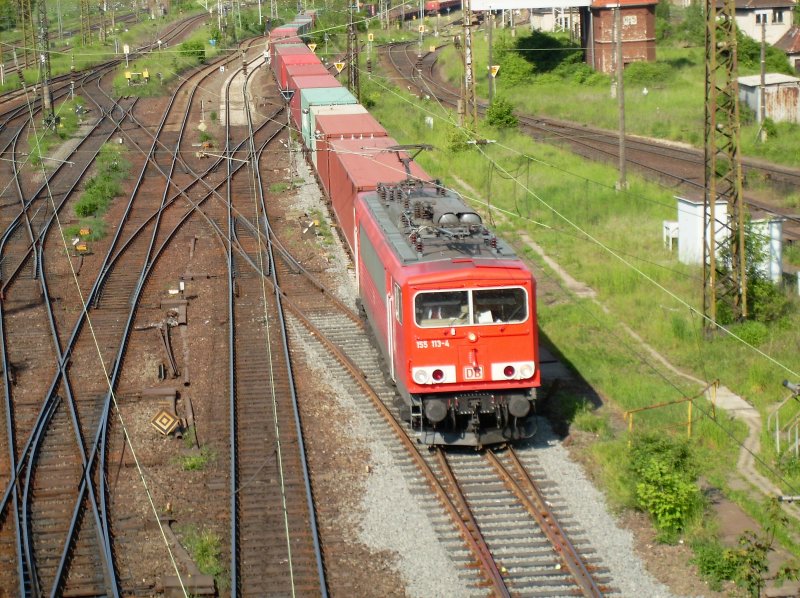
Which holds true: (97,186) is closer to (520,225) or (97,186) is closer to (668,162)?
(520,225)

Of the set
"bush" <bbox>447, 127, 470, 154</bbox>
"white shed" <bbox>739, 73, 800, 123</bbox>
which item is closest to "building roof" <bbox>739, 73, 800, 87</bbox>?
"white shed" <bbox>739, 73, 800, 123</bbox>

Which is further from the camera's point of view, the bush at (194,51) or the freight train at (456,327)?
the bush at (194,51)

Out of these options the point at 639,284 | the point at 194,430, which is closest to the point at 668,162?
the point at 639,284

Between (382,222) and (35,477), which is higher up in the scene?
(382,222)

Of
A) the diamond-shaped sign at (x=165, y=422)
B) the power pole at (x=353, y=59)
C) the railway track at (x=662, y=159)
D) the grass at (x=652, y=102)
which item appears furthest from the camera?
the power pole at (x=353, y=59)

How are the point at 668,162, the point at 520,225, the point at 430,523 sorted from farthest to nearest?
the point at 668,162, the point at 520,225, the point at 430,523

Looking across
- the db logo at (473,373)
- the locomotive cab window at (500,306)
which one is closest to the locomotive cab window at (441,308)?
the locomotive cab window at (500,306)

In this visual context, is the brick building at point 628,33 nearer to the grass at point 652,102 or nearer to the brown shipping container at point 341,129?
the grass at point 652,102

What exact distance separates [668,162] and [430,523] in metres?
25.5

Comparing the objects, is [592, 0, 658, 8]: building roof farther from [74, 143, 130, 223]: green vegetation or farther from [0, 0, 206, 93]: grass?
[0, 0, 206, 93]: grass

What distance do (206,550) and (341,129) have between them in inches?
688

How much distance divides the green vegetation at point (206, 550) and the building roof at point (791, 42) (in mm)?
48634

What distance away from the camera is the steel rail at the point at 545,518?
11.4 meters

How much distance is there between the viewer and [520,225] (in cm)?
2830
